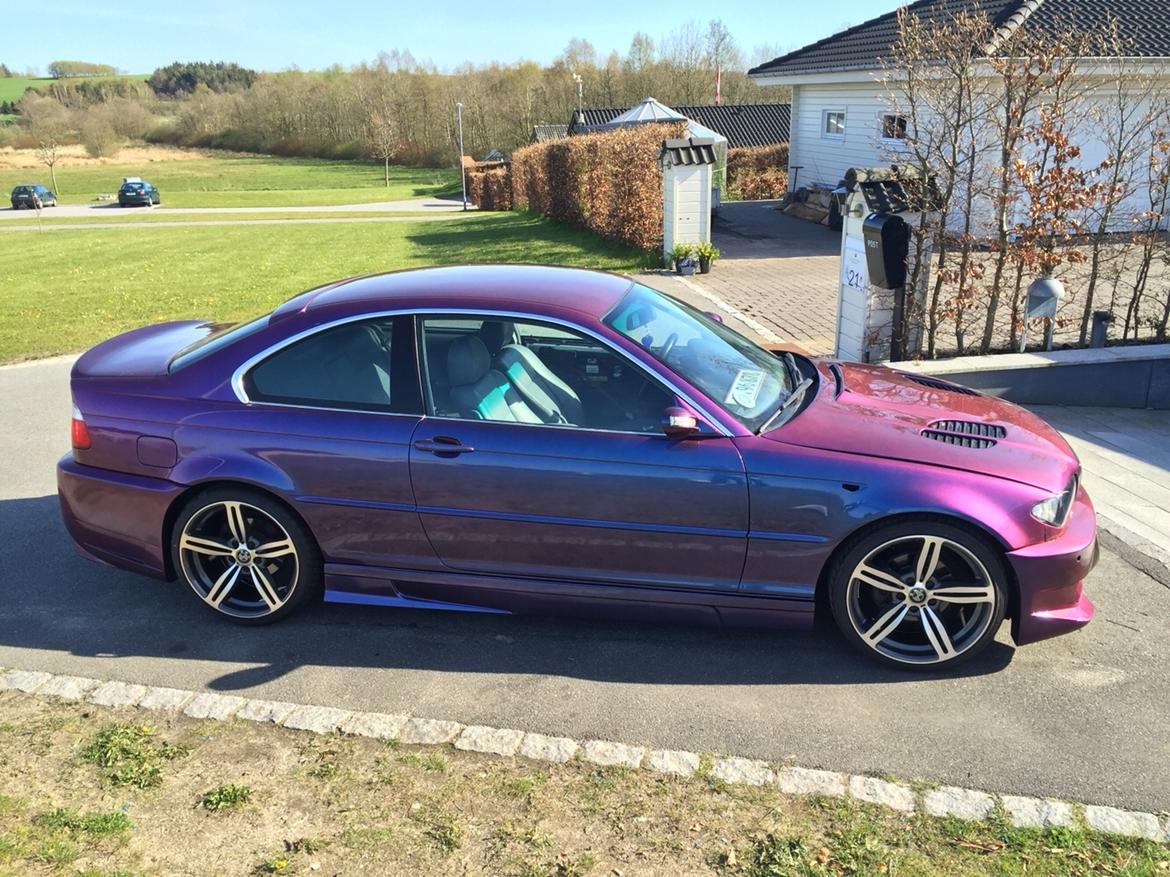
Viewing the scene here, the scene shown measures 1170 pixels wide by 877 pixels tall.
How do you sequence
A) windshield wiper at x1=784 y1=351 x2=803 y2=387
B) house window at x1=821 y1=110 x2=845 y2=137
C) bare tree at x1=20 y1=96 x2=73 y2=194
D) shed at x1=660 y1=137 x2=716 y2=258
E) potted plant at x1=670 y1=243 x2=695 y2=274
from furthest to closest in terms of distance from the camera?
bare tree at x1=20 y1=96 x2=73 y2=194, house window at x1=821 y1=110 x2=845 y2=137, potted plant at x1=670 y1=243 x2=695 y2=274, shed at x1=660 y1=137 x2=716 y2=258, windshield wiper at x1=784 y1=351 x2=803 y2=387

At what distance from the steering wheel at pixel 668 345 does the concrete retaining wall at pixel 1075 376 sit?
395 centimetres

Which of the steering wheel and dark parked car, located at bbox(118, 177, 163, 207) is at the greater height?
dark parked car, located at bbox(118, 177, 163, 207)

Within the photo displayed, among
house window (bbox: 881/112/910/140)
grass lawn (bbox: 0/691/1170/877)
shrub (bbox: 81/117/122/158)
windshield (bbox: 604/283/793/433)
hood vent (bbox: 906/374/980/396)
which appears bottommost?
grass lawn (bbox: 0/691/1170/877)

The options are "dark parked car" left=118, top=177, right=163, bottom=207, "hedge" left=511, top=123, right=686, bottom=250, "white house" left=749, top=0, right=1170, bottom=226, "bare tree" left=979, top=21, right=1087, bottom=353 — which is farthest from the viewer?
"dark parked car" left=118, top=177, right=163, bottom=207

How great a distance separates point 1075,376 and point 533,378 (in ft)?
18.5

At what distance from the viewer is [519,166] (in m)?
31.0

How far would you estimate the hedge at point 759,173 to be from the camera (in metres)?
32.0

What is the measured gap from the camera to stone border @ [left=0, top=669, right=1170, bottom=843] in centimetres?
290

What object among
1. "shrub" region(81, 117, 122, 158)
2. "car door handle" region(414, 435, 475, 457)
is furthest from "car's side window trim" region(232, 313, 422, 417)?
"shrub" region(81, 117, 122, 158)

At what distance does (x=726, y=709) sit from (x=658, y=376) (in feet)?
4.43

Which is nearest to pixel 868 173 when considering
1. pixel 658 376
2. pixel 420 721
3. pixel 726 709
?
pixel 658 376

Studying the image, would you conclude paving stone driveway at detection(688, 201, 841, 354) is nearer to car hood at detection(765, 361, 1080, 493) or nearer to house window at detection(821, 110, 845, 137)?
house window at detection(821, 110, 845, 137)

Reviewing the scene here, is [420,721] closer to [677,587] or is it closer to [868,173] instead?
[677,587]

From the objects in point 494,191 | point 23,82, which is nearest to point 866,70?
point 494,191
